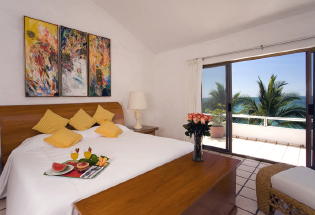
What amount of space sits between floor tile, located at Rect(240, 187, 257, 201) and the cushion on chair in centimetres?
52

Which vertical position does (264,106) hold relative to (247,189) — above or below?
above

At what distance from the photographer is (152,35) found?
154 inches

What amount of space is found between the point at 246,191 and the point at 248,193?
0.15ft

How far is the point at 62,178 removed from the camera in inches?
50.3

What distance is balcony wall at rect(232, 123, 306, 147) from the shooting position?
428 centimetres

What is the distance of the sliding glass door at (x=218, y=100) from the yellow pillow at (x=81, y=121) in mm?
2506

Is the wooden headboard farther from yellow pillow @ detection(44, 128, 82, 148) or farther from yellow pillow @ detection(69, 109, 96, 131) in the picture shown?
yellow pillow @ detection(44, 128, 82, 148)

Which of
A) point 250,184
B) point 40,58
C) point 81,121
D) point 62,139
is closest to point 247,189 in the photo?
point 250,184

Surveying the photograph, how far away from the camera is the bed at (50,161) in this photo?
3.56ft

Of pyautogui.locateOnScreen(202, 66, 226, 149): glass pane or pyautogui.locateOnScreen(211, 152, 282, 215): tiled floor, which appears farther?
pyautogui.locateOnScreen(202, 66, 226, 149): glass pane

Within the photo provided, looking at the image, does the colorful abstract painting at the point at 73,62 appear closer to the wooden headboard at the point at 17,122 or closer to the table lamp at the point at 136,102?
the wooden headboard at the point at 17,122

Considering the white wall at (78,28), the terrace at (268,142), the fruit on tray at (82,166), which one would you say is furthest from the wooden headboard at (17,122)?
the terrace at (268,142)

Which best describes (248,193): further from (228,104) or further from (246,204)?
(228,104)

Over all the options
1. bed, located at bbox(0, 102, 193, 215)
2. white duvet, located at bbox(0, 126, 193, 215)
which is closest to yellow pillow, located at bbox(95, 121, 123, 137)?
bed, located at bbox(0, 102, 193, 215)
